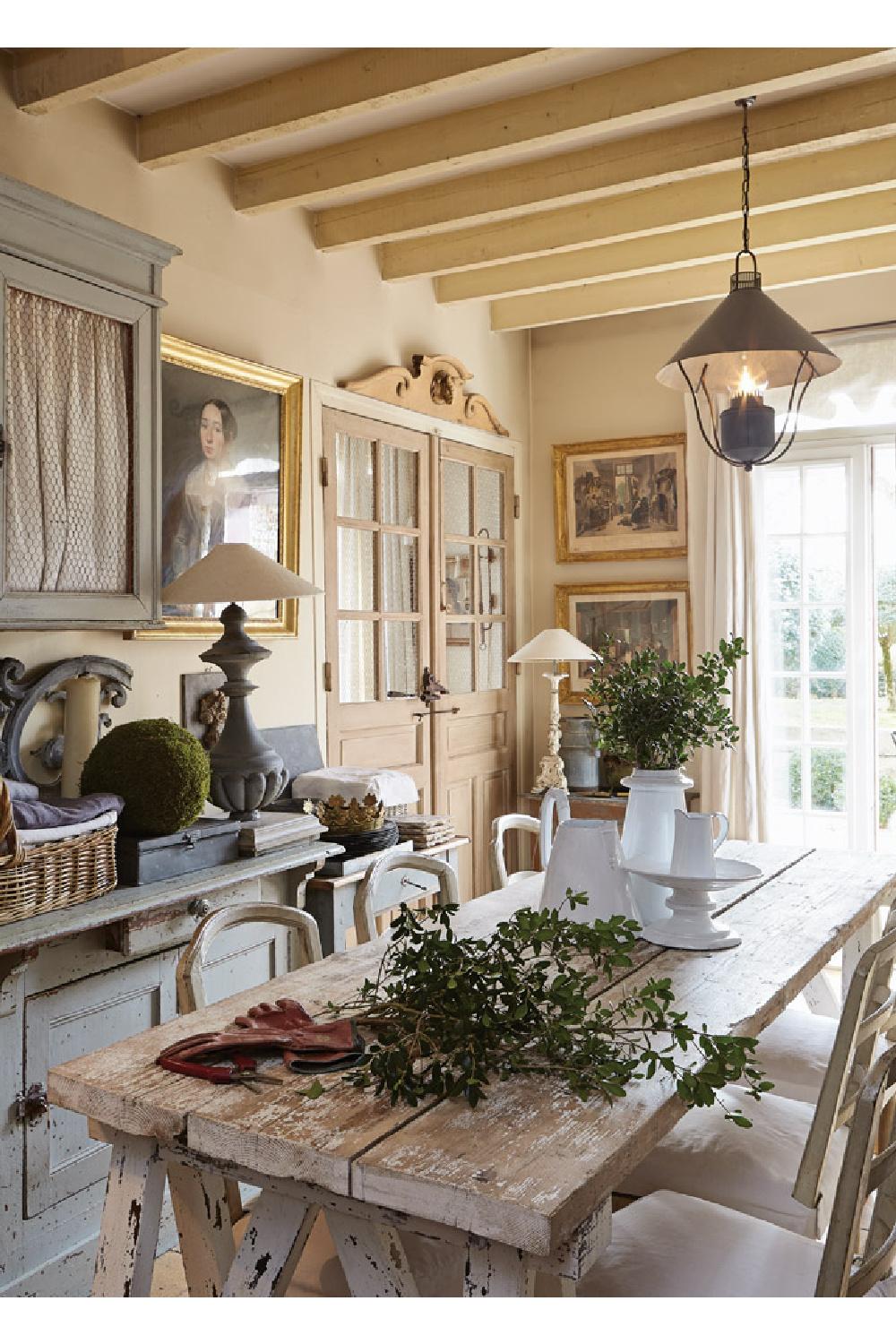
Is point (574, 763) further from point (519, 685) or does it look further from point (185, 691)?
point (185, 691)

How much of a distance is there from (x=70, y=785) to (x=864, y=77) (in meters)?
2.85

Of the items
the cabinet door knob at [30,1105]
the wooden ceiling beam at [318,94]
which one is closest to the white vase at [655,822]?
the cabinet door knob at [30,1105]

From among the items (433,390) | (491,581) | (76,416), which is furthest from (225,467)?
(491,581)

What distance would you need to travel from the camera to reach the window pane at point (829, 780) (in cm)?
488

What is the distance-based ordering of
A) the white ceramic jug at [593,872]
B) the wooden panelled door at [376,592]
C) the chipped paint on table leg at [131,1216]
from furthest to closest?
the wooden panelled door at [376,592] → the white ceramic jug at [593,872] → the chipped paint on table leg at [131,1216]

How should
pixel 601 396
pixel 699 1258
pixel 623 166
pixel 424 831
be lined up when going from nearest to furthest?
pixel 699 1258 → pixel 623 166 → pixel 424 831 → pixel 601 396

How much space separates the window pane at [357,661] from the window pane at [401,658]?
0.31ft

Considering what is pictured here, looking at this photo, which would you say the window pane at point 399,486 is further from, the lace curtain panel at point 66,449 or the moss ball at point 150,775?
the moss ball at point 150,775

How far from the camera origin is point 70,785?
270 cm

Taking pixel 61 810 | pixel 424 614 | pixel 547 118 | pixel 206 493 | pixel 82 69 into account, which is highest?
pixel 547 118

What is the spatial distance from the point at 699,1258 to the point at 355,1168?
635 mm

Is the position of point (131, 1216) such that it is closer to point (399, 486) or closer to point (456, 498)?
point (399, 486)

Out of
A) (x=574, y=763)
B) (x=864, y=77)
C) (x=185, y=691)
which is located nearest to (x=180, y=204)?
(x=185, y=691)

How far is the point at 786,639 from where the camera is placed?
16.4ft
